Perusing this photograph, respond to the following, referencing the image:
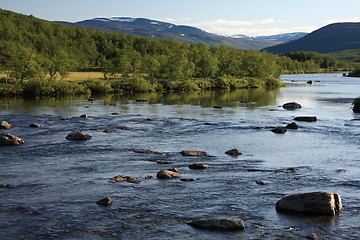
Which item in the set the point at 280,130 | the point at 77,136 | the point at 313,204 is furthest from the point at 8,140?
the point at 280,130

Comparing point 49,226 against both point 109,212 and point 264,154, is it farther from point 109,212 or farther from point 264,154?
point 264,154

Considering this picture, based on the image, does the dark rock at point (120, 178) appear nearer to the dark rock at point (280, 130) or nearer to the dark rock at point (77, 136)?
the dark rock at point (77, 136)

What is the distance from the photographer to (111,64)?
92.5 metres

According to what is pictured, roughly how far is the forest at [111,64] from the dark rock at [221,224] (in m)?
56.1

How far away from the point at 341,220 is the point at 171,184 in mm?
6687

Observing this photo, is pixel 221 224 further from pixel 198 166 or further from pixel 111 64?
pixel 111 64

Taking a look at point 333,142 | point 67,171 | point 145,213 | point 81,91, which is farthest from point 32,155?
point 81,91

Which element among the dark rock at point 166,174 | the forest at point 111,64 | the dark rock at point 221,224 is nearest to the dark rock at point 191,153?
the dark rock at point 166,174

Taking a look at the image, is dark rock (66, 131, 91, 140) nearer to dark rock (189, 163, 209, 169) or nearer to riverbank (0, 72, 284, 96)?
dark rock (189, 163, 209, 169)

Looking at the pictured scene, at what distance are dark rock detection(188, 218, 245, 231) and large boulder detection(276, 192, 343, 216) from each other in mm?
2226

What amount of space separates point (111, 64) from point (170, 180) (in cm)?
7768

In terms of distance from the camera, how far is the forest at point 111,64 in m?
68.1

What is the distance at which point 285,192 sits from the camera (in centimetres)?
1628

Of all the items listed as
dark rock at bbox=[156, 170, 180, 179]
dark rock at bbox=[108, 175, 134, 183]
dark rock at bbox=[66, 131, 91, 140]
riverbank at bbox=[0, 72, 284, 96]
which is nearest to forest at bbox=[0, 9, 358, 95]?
riverbank at bbox=[0, 72, 284, 96]
